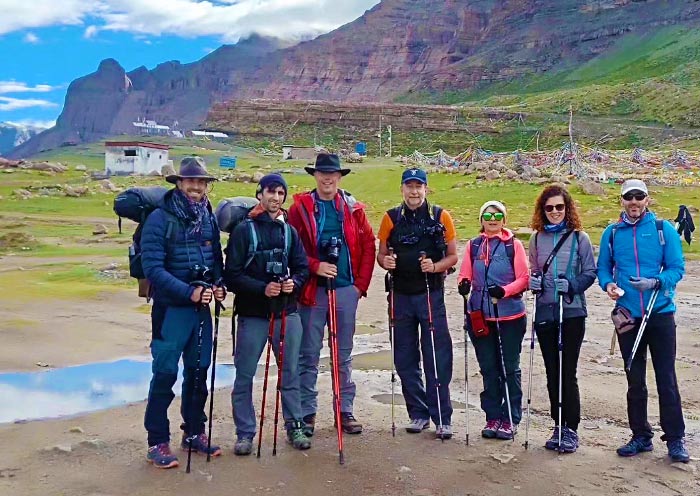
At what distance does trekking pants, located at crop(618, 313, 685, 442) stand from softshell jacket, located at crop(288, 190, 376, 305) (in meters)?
2.16

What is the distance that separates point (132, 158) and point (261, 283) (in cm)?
5106

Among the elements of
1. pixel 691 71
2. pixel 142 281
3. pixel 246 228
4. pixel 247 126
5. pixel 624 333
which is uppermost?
pixel 691 71

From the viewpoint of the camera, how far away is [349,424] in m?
6.90

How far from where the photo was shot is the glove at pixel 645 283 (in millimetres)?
6160

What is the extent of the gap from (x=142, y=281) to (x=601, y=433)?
406 cm

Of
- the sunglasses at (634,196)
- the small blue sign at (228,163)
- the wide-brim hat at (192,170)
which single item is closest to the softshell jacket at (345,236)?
the wide-brim hat at (192,170)

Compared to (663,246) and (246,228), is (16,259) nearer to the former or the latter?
(246,228)

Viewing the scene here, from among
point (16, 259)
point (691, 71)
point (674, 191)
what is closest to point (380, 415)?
point (16, 259)

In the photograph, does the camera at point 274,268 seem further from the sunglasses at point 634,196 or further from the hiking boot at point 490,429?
the sunglasses at point 634,196

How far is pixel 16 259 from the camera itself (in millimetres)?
19500

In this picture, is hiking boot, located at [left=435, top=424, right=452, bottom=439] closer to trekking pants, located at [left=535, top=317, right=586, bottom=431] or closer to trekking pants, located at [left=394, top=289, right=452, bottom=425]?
trekking pants, located at [left=394, top=289, right=452, bottom=425]

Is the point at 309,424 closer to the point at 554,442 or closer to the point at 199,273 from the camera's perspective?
the point at 199,273

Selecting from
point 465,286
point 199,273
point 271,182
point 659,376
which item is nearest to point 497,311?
point 465,286

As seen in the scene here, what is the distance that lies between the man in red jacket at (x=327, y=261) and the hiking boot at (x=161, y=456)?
1.18 metres
